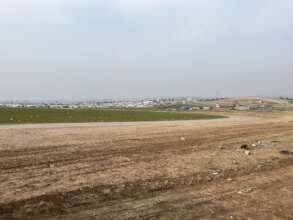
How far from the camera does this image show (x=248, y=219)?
9266 millimetres

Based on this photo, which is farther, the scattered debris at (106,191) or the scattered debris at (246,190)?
the scattered debris at (246,190)

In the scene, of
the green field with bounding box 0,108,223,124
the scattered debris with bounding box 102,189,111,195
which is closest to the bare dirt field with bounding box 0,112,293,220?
the scattered debris with bounding box 102,189,111,195

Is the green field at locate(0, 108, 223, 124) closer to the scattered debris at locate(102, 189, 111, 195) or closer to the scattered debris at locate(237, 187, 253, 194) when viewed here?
the scattered debris at locate(102, 189, 111, 195)

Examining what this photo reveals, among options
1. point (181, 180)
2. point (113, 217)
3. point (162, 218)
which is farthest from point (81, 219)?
point (181, 180)

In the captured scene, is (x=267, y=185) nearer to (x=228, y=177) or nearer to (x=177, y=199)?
(x=228, y=177)

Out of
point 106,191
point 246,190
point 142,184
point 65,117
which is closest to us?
point 106,191

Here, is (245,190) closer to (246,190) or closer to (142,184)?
(246,190)

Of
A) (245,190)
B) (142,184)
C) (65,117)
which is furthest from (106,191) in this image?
(65,117)

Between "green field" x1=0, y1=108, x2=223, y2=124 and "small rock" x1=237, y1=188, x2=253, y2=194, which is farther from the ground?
"small rock" x1=237, y1=188, x2=253, y2=194

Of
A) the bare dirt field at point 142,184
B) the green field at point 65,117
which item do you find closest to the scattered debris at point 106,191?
the bare dirt field at point 142,184

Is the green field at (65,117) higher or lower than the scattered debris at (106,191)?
lower

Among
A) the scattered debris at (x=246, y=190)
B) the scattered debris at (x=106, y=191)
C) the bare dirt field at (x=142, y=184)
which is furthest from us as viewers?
the scattered debris at (x=246, y=190)

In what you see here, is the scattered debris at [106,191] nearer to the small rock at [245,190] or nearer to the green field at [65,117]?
the small rock at [245,190]

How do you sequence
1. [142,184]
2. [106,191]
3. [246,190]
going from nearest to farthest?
[106,191], [246,190], [142,184]
